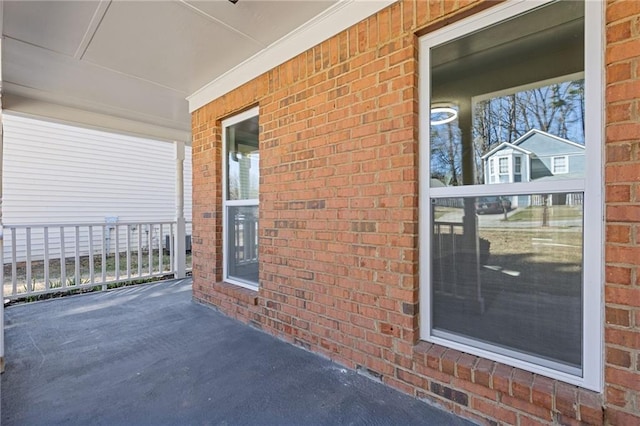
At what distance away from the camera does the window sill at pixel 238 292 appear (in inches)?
112

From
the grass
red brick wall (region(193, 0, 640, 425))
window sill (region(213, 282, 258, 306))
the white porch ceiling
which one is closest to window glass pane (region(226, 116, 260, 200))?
red brick wall (region(193, 0, 640, 425))

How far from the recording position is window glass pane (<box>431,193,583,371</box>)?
1445 millimetres

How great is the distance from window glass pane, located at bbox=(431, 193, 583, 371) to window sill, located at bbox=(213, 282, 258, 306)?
5.43 feet

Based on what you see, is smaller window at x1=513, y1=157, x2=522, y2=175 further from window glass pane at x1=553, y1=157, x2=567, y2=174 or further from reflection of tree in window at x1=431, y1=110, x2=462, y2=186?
reflection of tree in window at x1=431, y1=110, x2=462, y2=186

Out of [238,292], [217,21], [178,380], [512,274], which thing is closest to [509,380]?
[512,274]

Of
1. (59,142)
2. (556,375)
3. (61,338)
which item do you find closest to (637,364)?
(556,375)

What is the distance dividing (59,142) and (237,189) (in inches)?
260

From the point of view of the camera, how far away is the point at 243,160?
10.6 feet

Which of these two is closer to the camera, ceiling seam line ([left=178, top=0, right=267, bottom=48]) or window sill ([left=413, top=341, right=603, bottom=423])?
window sill ([left=413, top=341, right=603, bottom=423])

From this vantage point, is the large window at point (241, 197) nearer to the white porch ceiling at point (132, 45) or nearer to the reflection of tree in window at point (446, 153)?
the white porch ceiling at point (132, 45)

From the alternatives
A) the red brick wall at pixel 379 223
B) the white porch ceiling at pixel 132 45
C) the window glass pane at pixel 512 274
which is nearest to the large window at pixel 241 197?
the red brick wall at pixel 379 223

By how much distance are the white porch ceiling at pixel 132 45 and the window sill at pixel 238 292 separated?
6.78 feet

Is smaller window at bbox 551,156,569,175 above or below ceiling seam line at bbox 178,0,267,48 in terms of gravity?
below

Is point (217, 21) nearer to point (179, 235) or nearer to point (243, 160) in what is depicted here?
point (243, 160)
